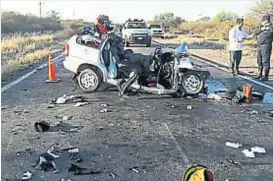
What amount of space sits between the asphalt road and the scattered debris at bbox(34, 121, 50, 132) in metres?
0.12

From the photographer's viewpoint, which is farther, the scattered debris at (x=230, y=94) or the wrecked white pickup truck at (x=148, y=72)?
the scattered debris at (x=230, y=94)

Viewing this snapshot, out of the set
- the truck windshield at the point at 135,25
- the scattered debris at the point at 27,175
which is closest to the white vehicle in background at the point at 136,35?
the truck windshield at the point at 135,25

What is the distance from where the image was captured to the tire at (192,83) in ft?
38.0

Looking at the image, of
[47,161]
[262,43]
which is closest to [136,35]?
[262,43]

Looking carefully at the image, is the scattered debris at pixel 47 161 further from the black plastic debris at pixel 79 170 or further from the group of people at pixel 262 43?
the group of people at pixel 262 43

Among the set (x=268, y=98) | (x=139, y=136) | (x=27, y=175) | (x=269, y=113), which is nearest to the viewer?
(x=27, y=175)

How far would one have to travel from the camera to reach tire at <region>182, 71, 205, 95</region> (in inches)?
456

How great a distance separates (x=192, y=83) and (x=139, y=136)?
14.3 feet

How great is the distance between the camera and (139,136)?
7562 mm

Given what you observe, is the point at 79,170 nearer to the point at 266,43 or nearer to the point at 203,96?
the point at 203,96

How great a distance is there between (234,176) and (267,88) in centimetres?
788

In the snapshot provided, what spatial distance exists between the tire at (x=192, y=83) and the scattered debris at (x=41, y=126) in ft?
14.4

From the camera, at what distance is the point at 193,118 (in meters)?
9.11

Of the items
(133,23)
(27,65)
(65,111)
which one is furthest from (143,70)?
(133,23)
